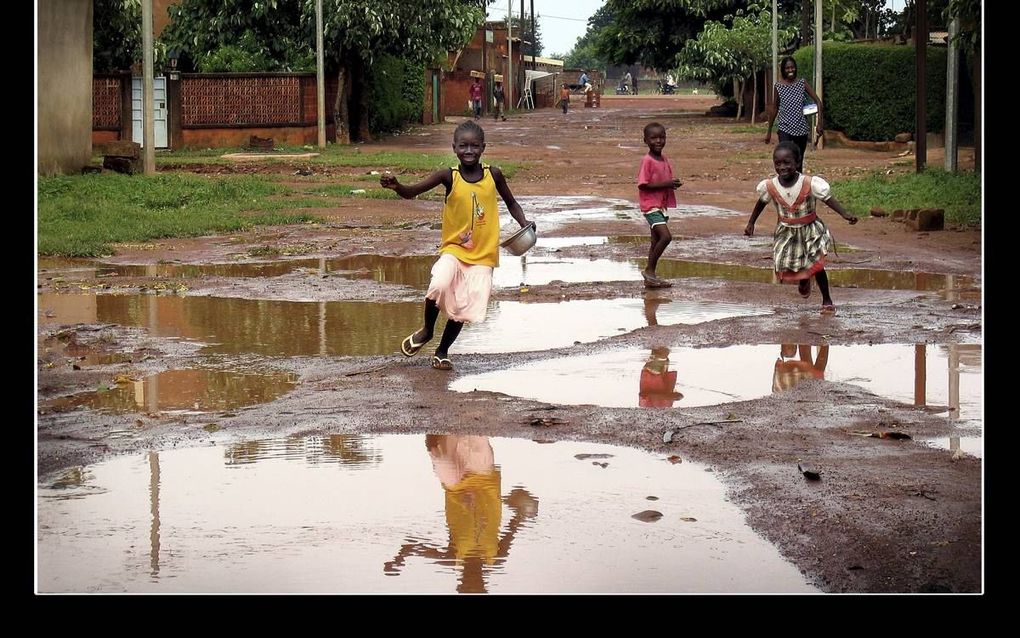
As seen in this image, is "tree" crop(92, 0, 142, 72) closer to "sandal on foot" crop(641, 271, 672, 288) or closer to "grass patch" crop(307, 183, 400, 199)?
"grass patch" crop(307, 183, 400, 199)

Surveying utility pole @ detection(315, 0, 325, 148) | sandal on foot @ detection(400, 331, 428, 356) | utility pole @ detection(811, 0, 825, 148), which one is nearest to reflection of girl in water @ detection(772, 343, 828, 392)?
sandal on foot @ detection(400, 331, 428, 356)

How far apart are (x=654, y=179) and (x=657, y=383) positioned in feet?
13.6

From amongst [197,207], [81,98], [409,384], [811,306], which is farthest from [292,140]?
[409,384]

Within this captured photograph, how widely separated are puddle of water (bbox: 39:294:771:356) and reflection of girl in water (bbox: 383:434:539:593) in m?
2.65

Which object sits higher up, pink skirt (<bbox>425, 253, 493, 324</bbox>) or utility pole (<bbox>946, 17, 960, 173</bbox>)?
utility pole (<bbox>946, 17, 960, 173</bbox>)

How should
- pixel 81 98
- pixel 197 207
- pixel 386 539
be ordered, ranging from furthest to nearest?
pixel 81 98 < pixel 197 207 < pixel 386 539

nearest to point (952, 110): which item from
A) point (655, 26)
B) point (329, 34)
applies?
point (329, 34)

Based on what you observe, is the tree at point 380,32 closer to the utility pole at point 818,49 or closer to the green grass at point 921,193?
the utility pole at point 818,49

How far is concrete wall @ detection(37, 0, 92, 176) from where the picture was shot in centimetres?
2198

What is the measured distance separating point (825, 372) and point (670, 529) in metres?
3.28

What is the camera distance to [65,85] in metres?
22.6

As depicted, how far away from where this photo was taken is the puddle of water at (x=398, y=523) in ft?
15.7

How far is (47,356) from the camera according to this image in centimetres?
884

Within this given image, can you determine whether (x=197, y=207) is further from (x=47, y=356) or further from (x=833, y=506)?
(x=833, y=506)
